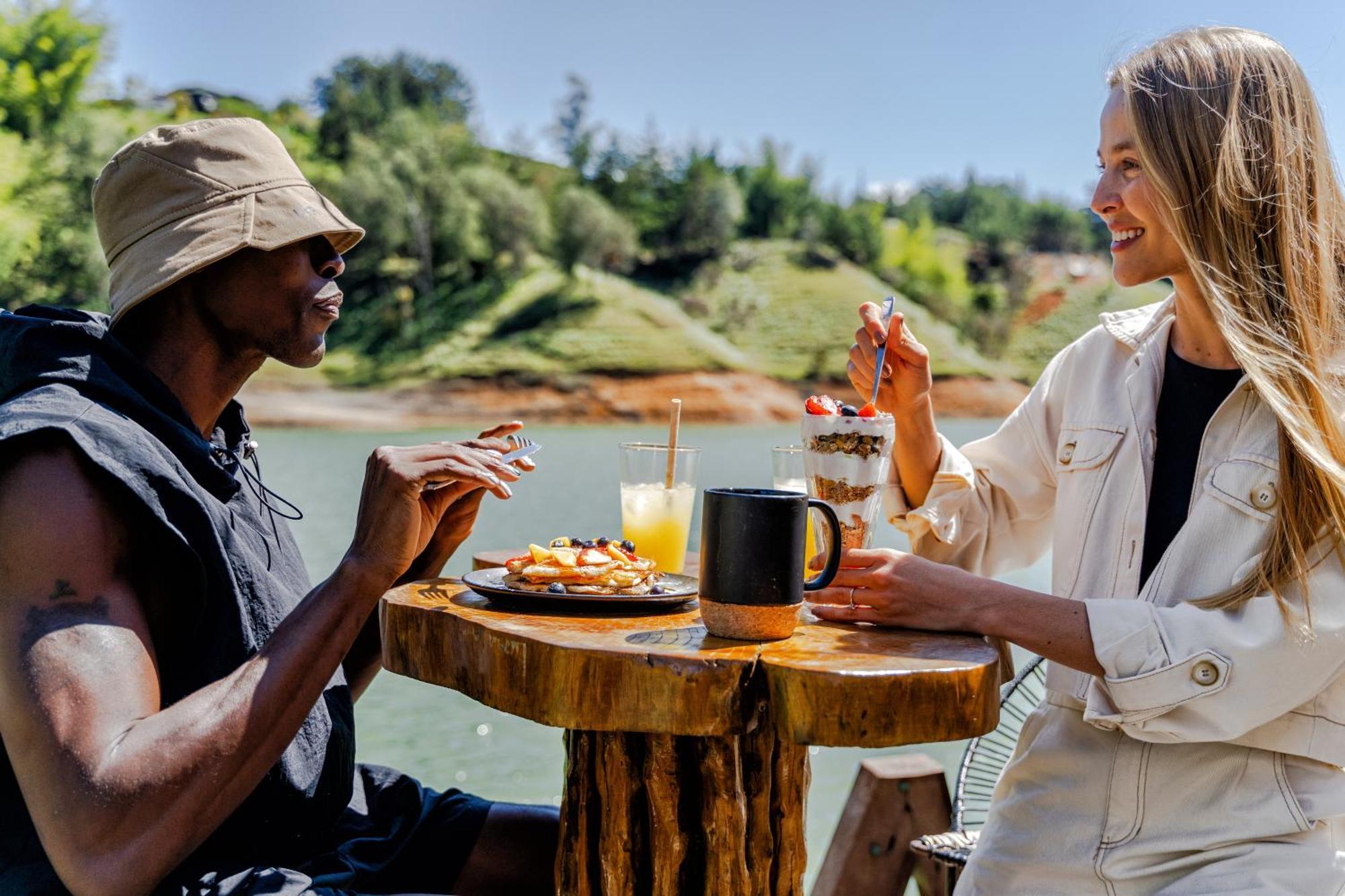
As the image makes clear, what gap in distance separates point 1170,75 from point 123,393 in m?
1.54

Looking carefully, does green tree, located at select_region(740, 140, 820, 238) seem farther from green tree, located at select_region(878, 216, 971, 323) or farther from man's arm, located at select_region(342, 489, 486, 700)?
man's arm, located at select_region(342, 489, 486, 700)

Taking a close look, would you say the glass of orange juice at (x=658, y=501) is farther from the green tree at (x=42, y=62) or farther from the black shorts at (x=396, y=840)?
the green tree at (x=42, y=62)

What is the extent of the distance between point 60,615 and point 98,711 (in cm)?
12

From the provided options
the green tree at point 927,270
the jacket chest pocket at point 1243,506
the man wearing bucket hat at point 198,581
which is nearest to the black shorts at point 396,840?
the man wearing bucket hat at point 198,581

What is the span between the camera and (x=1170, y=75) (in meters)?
1.67

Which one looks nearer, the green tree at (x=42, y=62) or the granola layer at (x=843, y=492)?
the granola layer at (x=843, y=492)

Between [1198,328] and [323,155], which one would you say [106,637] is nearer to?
[1198,328]

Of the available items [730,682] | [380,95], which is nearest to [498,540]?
Answer: [730,682]

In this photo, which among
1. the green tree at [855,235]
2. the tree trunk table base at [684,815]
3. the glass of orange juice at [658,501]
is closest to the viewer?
the tree trunk table base at [684,815]

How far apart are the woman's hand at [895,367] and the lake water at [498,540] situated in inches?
99.3

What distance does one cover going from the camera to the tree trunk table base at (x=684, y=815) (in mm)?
1528

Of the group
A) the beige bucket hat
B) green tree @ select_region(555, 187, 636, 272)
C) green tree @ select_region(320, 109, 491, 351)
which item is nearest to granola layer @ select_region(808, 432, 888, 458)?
the beige bucket hat

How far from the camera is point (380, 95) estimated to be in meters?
45.7

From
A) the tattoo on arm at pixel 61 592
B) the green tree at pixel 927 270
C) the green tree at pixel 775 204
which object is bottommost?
the tattoo on arm at pixel 61 592
